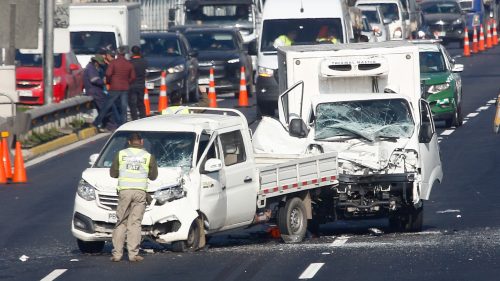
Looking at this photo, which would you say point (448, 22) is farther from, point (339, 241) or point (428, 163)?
point (339, 241)

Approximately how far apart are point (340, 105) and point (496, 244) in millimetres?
3845

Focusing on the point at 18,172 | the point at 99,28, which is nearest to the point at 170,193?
the point at 18,172

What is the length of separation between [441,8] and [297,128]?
44.1 metres

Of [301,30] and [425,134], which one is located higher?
[301,30]

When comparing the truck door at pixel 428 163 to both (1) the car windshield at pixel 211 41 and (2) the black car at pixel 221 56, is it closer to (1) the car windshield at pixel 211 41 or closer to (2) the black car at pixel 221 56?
(2) the black car at pixel 221 56

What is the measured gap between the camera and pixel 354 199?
59.5 ft

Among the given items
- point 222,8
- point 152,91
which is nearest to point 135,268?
point 152,91

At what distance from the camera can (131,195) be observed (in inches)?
615

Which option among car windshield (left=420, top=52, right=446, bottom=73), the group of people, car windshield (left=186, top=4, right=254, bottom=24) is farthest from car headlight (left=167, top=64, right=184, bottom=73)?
car windshield (left=186, top=4, right=254, bottom=24)

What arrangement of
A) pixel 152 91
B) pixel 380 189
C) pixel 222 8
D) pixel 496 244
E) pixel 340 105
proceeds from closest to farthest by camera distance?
1. pixel 496 244
2. pixel 380 189
3. pixel 340 105
4. pixel 152 91
5. pixel 222 8

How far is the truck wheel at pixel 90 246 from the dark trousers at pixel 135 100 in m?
14.2

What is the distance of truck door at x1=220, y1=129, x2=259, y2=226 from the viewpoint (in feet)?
55.0

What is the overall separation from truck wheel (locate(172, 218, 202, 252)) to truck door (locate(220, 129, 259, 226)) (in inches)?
22.1

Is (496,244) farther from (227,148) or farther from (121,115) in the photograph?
(121,115)
